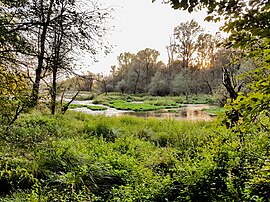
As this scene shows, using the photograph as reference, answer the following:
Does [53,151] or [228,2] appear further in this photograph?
[53,151]

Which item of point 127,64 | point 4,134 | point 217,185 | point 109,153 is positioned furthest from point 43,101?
point 127,64

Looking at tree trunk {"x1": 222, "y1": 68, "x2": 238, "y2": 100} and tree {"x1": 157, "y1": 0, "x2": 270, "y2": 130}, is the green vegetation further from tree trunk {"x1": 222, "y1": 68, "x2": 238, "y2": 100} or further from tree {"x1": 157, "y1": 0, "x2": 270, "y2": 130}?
tree trunk {"x1": 222, "y1": 68, "x2": 238, "y2": 100}

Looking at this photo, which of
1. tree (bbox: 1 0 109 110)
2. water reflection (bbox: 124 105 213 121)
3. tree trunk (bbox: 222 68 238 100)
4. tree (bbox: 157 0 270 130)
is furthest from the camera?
water reflection (bbox: 124 105 213 121)

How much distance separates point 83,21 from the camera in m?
2.31

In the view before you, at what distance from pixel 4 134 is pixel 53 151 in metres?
2.08

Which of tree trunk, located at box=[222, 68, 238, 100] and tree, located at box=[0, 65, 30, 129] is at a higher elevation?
tree trunk, located at box=[222, 68, 238, 100]

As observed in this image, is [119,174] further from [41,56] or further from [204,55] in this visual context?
[204,55]

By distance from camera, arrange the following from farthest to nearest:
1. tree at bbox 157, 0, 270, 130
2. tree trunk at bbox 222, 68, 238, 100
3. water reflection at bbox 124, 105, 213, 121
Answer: water reflection at bbox 124, 105, 213, 121 → tree trunk at bbox 222, 68, 238, 100 → tree at bbox 157, 0, 270, 130

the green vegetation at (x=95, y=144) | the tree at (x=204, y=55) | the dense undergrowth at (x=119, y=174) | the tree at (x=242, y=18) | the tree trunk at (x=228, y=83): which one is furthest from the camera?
the tree at (x=204, y=55)

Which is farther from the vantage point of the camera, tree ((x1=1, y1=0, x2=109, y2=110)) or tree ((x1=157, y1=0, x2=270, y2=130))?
tree ((x1=1, y1=0, x2=109, y2=110))

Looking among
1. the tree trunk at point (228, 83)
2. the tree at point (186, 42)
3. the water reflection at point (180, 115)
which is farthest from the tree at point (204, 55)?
the tree trunk at point (228, 83)

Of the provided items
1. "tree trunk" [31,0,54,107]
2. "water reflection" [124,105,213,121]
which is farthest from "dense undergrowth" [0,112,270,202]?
"water reflection" [124,105,213,121]

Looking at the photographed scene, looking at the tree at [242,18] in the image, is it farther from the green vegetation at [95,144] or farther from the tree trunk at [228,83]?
the tree trunk at [228,83]

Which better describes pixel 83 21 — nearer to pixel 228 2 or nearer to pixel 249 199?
pixel 228 2
